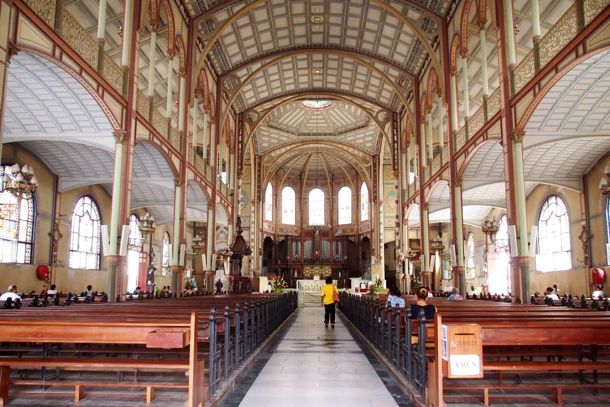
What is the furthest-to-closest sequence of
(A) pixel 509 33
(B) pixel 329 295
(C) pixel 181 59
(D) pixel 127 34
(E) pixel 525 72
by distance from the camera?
(C) pixel 181 59 < (B) pixel 329 295 < (D) pixel 127 34 < (A) pixel 509 33 < (E) pixel 525 72

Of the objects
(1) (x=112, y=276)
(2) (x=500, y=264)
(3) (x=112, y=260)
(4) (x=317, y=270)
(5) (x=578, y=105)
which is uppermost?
(5) (x=578, y=105)

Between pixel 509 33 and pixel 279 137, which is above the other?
pixel 279 137

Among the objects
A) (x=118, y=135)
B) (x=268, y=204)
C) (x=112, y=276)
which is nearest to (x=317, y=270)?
(x=268, y=204)

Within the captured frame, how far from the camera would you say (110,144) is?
16703 mm

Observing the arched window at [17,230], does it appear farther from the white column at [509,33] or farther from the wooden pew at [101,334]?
the white column at [509,33]

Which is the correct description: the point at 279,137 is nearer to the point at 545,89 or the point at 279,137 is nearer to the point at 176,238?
the point at 176,238

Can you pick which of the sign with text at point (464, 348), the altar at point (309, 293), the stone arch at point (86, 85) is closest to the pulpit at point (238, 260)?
the altar at point (309, 293)

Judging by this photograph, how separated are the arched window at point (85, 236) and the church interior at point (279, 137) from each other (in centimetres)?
11

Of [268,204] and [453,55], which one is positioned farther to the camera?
[268,204]

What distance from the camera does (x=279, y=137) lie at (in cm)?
4300

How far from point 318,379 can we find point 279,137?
118 feet

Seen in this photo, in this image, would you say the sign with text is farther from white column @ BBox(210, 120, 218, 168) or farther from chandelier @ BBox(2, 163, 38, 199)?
white column @ BBox(210, 120, 218, 168)

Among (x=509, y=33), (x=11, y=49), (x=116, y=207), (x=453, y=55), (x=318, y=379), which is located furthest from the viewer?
(x=453, y=55)

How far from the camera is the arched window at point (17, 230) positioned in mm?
19266
